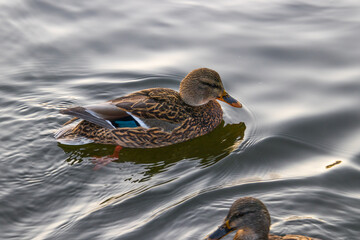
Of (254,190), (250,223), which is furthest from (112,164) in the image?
(250,223)

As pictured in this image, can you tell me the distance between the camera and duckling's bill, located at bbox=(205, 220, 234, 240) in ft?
17.7

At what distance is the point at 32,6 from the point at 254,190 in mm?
7601

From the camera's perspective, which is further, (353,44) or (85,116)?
Answer: (353,44)

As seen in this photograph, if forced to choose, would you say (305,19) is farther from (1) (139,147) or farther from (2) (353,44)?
(1) (139,147)

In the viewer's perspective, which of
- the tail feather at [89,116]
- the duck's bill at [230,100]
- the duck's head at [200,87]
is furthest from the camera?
the duck's bill at [230,100]

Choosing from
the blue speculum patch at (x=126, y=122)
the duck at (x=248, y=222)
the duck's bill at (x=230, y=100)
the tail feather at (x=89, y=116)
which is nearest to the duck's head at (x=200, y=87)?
the duck's bill at (x=230, y=100)

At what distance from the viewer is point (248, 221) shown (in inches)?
210

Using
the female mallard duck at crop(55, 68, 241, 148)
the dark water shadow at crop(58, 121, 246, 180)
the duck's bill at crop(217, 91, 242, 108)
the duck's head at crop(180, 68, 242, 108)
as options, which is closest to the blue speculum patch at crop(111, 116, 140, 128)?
the female mallard duck at crop(55, 68, 241, 148)

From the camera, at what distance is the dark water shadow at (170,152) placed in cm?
727

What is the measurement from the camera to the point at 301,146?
24.6ft

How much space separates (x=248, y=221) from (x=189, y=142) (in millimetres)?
2709

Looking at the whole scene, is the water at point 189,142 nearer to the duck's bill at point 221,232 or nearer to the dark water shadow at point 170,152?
the dark water shadow at point 170,152

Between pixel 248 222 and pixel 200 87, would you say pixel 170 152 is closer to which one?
pixel 200 87

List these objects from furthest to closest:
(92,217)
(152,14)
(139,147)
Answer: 1. (152,14)
2. (139,147)
3. (92,217)
